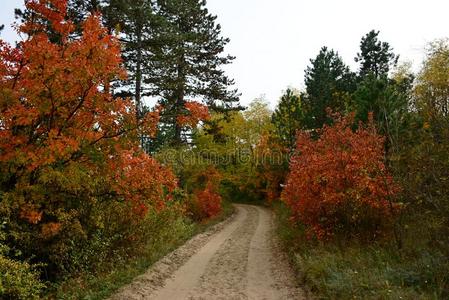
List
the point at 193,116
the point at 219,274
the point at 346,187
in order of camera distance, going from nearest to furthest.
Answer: the point at 219,274 < the point at 346,187 < the point at 193,116

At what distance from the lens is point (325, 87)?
32.8m

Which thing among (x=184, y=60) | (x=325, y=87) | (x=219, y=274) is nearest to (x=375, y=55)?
(x=325, y=87)

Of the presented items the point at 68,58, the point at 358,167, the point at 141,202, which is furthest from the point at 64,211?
the point at 358,167

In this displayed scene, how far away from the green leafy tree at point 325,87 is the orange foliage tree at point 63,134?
75.3 ft

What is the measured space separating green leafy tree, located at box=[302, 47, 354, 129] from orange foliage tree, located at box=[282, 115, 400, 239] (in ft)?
A: 58.4

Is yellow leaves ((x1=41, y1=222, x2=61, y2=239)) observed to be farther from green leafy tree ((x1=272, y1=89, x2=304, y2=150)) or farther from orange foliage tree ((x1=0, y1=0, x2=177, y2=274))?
green leafy tree ((x1=272, y1=89, x2=304, y2=150))

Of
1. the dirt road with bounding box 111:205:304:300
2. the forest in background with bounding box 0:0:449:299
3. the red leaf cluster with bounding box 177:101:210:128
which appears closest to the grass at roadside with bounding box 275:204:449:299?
the forest in background with bounding box 0:0:449:299

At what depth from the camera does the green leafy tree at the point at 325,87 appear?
31.4m

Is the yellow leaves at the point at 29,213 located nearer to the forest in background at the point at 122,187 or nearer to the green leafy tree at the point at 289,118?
the forest in background at the point at 122,187

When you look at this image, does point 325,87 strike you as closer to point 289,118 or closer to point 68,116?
point 289,118

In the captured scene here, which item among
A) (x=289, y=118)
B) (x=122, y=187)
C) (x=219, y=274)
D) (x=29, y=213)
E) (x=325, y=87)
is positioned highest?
(x=325, y=87)

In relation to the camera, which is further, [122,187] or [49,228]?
[122,187]

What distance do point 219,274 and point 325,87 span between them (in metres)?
24.5

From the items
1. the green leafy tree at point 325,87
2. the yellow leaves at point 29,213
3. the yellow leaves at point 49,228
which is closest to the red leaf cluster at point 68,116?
the yellow leaves at point 29,213
